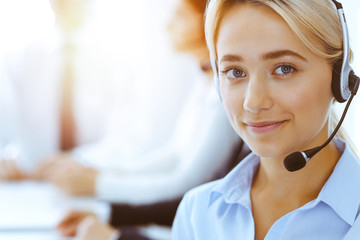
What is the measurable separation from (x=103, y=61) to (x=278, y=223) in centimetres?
168

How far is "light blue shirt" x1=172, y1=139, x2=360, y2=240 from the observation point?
17.7 inches

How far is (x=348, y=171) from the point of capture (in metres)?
0.48

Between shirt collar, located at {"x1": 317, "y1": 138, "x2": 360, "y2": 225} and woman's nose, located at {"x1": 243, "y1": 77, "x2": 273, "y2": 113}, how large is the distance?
0.12 metres

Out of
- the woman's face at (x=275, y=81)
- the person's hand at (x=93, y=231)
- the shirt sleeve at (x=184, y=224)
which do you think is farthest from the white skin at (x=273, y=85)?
the person's hand at (x=93, y=231)

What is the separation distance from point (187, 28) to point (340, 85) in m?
0.71

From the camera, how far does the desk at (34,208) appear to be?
88cm

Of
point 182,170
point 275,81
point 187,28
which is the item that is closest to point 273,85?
point 275,81

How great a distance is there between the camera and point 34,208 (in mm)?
999

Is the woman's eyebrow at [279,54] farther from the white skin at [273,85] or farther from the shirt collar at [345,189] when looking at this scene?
the shirt collar at [345,189]

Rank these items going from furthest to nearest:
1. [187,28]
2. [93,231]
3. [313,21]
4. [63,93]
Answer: [63,93], [187,28], [93,231], [313,21]

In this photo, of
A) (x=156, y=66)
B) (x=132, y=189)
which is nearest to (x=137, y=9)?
(x=156, y=66)

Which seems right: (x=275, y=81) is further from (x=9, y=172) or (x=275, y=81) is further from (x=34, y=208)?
(x=9, y=172)

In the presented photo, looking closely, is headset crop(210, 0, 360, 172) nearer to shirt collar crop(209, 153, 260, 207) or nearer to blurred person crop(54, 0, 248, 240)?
shirt collar crop(209, 153, 260, 207)

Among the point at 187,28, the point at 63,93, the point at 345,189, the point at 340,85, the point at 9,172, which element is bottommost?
the point at 345,189
